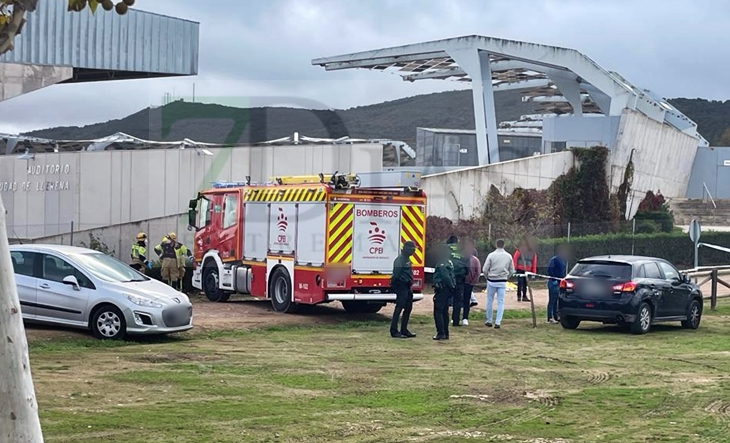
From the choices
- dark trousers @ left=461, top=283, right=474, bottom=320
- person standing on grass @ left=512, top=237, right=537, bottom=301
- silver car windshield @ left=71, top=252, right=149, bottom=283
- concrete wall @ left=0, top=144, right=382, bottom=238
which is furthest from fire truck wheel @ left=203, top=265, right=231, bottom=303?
person standing on grass @ left=512, top=237, right=537, bottom=301

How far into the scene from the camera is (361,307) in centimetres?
2280

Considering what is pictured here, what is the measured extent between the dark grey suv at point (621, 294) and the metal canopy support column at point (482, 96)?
33.1m

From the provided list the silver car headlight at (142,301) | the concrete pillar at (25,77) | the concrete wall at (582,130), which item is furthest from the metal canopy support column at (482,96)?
the silver car headlight at (142,301)

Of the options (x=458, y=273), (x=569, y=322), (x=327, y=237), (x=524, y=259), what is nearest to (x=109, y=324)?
(x=327, y=237)

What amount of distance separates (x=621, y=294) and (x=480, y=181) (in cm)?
1906

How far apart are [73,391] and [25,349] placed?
17.5 ft

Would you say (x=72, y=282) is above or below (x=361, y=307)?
above

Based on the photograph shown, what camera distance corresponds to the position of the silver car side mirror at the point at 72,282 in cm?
1658

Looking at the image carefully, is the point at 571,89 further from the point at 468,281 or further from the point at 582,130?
the point at 468,281

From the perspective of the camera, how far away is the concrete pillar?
31.4 meters

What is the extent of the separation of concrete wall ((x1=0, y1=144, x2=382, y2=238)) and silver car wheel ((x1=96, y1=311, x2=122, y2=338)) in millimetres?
15265

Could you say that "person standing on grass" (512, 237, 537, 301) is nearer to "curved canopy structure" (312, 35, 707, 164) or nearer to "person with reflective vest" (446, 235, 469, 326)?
"person with reflective vest" (446, 235, 469, 326)

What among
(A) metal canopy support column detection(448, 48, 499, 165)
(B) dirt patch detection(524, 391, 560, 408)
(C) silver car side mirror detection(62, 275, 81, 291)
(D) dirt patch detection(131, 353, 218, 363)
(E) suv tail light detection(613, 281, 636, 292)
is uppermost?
(A) metal canopy support column detection(448, 48, 499, 165)

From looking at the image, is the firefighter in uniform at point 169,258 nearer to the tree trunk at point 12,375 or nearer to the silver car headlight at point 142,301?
the silver car headlight at point 142,301
